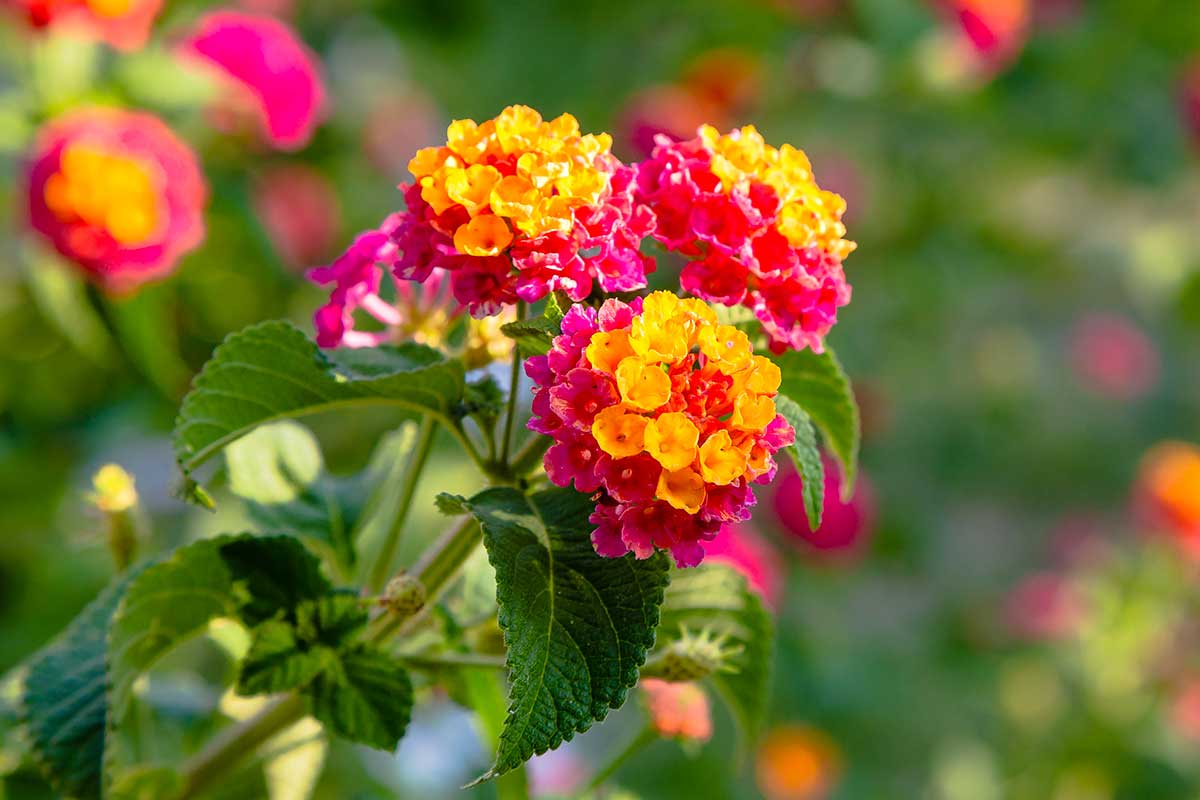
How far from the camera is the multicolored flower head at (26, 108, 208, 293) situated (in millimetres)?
1086

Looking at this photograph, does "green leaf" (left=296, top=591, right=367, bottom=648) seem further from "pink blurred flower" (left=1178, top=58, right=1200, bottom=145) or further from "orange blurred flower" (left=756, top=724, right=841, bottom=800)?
"pink blurred flower" (left=1178, top=58, right=1200, bottom=145)

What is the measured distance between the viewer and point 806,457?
1.54 feet

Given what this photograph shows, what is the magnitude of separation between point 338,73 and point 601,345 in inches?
65.2

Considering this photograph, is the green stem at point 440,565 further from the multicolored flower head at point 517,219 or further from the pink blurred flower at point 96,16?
the pink blurred flower at point 96,16

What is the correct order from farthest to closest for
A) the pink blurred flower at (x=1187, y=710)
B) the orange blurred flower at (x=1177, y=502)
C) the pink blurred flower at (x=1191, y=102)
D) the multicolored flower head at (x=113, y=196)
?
1. the pink blurred flower at (x=1191, y=102)
2. the pink blurred flower at (x=1187, y=710)
3. the orange blurred flower at (x=1177, y=502)
4. the multicolored flower head at (x=113, y=196)

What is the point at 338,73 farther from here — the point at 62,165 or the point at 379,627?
the point at 379,627

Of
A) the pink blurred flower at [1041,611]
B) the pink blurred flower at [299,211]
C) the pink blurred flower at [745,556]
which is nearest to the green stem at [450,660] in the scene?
the pink blurred flower at [745,556]

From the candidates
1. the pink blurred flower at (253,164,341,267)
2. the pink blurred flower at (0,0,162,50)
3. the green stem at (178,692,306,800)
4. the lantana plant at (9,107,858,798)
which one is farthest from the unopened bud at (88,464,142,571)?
the pink blurred flower at (253,164,341,267)

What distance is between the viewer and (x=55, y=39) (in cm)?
121

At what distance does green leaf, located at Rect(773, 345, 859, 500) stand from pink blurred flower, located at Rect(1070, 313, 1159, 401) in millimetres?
2181

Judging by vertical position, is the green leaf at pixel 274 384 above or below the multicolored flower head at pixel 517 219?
below

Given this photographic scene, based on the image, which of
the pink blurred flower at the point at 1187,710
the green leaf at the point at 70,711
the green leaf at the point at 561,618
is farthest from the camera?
the pink blurred flower at the point at 1187,710

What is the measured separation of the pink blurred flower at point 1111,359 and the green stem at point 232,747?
7.48ft

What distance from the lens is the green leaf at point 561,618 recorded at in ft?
1.32
